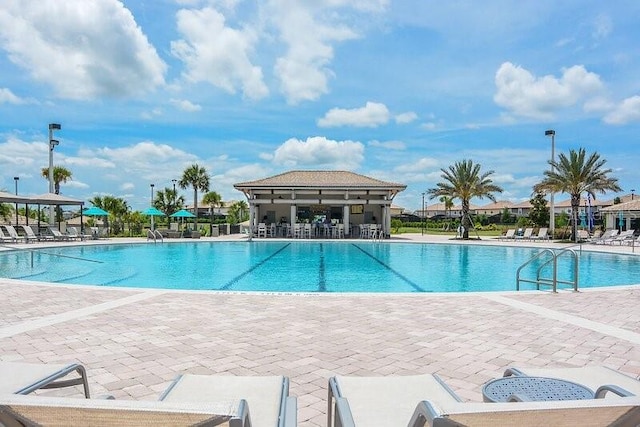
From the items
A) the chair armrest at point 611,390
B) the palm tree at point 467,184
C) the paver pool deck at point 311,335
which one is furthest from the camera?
the palm tree at point 467,184

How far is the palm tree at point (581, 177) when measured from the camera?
26.5m

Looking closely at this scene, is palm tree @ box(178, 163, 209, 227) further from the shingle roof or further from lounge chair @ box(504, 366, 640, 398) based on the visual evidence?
lounge chair @ box(504, 366, 640, 398)

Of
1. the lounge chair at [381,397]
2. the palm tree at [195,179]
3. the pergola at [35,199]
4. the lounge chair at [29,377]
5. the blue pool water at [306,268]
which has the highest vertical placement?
the palm tree at [195,179]

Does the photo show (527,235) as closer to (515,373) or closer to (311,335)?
(311,335)

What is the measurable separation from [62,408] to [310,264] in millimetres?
15182

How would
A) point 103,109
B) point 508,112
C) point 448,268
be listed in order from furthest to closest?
point 508,112 < point 103,109 < point 448,268

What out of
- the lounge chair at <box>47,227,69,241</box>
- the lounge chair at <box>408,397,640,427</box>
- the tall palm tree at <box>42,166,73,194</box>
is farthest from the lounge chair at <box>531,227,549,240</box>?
the tall palm tree at <box>42,166,73,194</box>

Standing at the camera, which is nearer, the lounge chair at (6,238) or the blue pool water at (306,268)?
the blue pool water at (306,268)

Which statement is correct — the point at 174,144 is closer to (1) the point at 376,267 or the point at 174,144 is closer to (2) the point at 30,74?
(2) the point at 30,74

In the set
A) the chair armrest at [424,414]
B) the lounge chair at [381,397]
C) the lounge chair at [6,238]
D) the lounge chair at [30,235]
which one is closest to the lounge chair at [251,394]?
the lounge chair at [381,397]

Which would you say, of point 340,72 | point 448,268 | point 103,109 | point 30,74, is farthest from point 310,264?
point 103,109

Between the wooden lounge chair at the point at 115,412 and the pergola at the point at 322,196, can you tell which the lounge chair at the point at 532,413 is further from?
the pergola at the point at 322,196

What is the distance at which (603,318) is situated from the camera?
6.34m

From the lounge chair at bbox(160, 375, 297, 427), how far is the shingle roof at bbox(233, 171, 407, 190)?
26438mm
